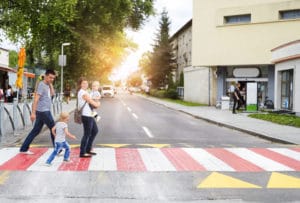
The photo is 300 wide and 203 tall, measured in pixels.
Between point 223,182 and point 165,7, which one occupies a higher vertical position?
point 165,7

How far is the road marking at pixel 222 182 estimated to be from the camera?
6.57 m

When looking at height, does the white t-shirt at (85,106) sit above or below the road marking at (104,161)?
above

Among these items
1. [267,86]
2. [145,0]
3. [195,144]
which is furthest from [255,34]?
[195,144]

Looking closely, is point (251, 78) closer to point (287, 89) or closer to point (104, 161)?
point (287, 89)

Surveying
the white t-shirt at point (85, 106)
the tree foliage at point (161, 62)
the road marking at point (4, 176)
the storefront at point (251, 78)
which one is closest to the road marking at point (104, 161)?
the white t-shirt at point (85, 106)

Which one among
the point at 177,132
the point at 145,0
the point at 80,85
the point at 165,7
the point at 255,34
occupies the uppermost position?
the point at 165,7

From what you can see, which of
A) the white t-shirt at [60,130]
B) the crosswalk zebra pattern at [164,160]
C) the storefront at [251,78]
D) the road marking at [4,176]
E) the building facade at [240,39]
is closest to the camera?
the road marking at [4,176]

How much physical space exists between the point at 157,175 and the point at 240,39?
99.7 ft

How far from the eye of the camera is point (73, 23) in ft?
107

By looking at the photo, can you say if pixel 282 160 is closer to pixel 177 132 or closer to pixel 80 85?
pixel 80 85

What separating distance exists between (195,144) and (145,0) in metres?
24.2

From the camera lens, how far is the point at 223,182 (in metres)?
6.82

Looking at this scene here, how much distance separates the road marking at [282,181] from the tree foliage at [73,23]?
13.2 metres

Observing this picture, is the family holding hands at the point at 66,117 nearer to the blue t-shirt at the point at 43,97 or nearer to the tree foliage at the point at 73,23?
the blue t-shirt at the point at 43,97
